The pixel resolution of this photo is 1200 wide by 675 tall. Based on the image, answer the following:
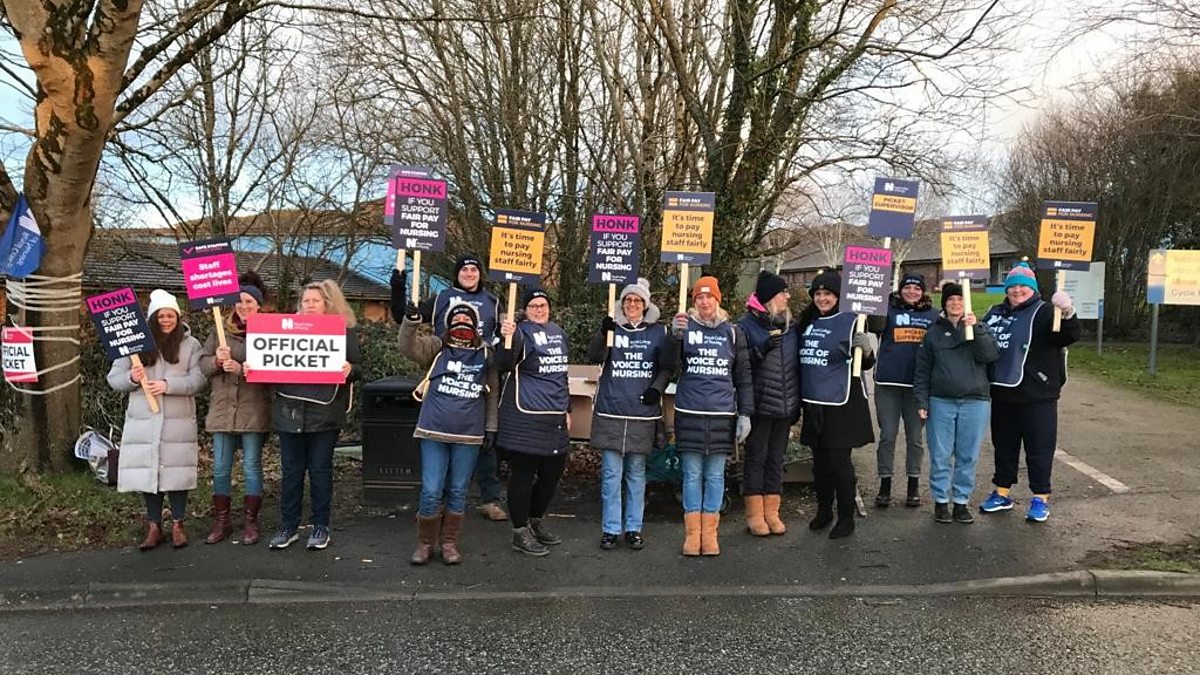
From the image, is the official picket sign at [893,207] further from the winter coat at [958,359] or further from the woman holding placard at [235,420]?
the woman holding placard at [235,420]

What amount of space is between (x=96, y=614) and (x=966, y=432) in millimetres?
6016

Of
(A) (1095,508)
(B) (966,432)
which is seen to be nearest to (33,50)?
(B) (966,432)

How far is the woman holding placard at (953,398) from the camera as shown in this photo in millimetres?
6020

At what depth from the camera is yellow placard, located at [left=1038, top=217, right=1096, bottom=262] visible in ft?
20.1

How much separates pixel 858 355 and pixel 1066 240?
2008 millimetres

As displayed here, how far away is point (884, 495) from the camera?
6.64 meters

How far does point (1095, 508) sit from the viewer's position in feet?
21.5

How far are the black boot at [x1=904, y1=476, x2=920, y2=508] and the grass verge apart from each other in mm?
A: 8571

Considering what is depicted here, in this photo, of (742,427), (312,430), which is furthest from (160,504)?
(742,427)

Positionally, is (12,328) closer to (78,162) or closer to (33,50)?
(78,162)

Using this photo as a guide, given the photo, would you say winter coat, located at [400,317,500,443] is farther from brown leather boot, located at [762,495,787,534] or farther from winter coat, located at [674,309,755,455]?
brown leather boot, located at [762,495,787,534]

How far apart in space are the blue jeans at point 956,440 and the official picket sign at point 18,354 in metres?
6.89

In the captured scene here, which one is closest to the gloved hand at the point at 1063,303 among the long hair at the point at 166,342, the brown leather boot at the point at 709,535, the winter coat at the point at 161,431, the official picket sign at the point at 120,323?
the brown leather boot at the point at 709,535

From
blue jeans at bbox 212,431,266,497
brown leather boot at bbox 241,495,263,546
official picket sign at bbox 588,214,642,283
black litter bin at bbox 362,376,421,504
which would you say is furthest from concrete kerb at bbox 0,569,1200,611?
official picket sign at bbox 588,214,642,283
